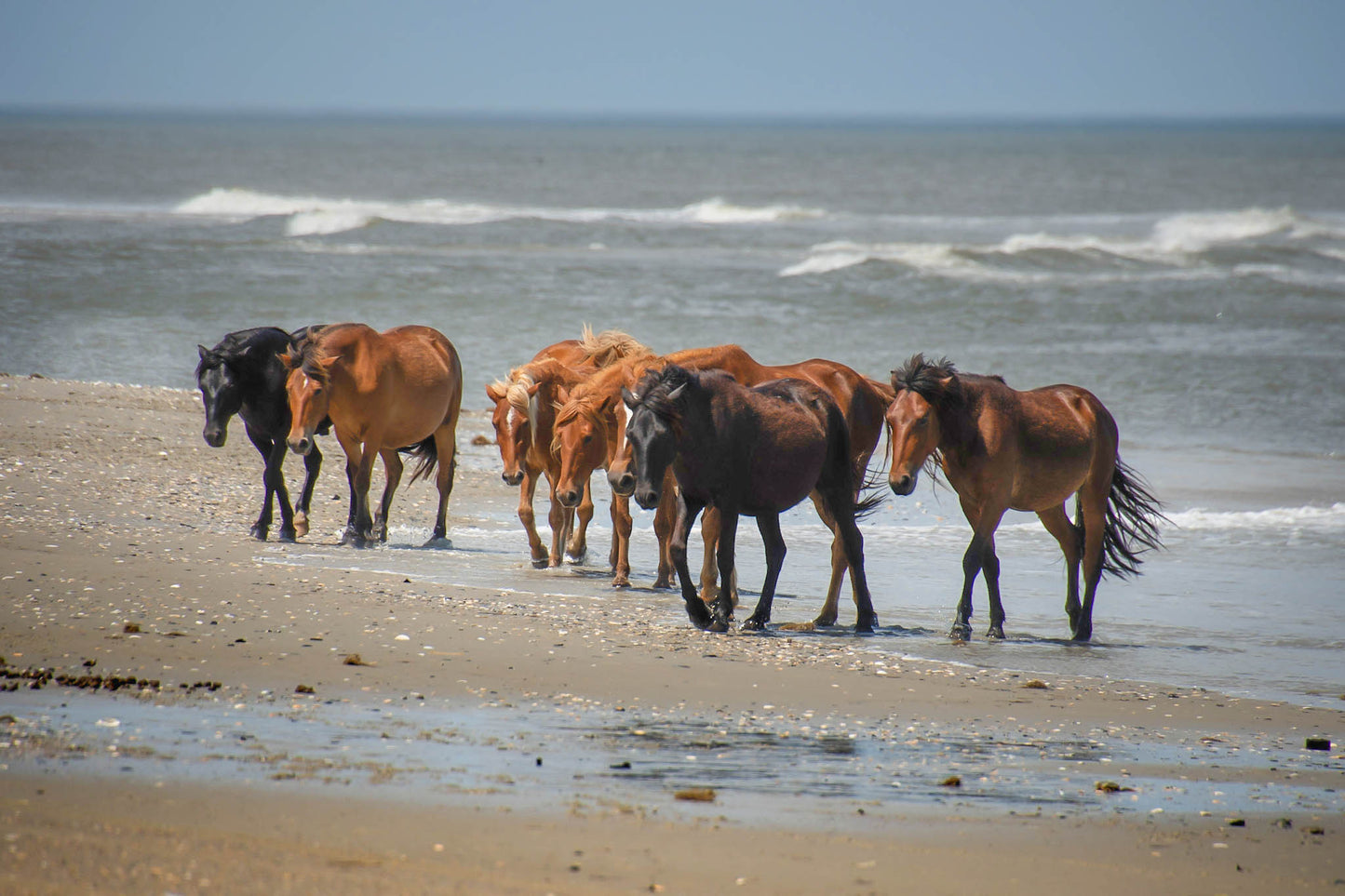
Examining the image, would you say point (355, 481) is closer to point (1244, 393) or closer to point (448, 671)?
point (448, 671)

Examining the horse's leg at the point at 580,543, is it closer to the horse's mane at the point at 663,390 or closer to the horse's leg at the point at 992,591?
the horse's mane at the point at 663,390

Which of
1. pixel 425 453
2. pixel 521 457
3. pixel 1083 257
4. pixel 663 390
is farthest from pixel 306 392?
pixel 1083 257

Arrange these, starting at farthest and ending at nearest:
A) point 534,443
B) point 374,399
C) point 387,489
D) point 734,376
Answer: point 387,489 < point 374,399 < point 534,443 < point 734,376

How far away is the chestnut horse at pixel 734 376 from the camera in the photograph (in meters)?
8.59

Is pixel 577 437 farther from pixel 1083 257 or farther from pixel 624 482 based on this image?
pixel 1083 257

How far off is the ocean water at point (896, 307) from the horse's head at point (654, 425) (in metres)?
1.09

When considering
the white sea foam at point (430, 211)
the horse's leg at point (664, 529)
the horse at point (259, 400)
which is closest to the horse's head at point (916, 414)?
the horse's leg at point (664, 529)

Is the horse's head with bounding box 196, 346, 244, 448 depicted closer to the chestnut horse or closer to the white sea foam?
the chestnut horse

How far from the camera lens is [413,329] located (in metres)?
10.8

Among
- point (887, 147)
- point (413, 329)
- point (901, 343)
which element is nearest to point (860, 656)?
point (413, 329)

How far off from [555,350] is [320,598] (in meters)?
3.81

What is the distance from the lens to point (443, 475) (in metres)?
10.7

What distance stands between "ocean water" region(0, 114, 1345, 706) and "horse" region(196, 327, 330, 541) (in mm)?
1026

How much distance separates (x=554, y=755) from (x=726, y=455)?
2778mm
